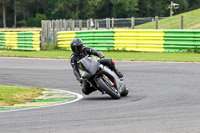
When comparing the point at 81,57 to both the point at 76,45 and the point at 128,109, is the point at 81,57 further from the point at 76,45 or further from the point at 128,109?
the point at 128,109

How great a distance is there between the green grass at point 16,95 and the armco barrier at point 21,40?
54.0 ft

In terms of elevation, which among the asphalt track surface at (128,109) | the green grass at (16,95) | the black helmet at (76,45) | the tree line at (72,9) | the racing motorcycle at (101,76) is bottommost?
the green grass at (16,95)

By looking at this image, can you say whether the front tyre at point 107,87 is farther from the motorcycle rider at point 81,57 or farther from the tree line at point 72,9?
the tree line at point 72,9

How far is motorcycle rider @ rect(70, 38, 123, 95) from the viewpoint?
10.9m

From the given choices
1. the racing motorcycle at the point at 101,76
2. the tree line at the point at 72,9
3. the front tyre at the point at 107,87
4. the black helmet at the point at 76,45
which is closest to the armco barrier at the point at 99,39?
the black helmet at the point at 76,45

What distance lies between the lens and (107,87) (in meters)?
10.6

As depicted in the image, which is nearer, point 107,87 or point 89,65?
point 107,87

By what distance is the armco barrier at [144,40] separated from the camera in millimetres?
22797

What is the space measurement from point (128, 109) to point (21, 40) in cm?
2183

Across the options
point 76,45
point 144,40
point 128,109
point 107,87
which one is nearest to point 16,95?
point 76,45

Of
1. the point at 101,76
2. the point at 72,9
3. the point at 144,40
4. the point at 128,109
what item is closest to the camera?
the point at 128,109

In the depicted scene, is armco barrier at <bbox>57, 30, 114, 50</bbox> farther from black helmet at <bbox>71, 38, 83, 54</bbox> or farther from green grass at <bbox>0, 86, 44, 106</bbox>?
black helmet at <bbox>71, 38, 83, 54</bbox>

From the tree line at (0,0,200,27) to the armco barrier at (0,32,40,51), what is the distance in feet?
235

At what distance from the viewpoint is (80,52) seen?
36.5 feet
